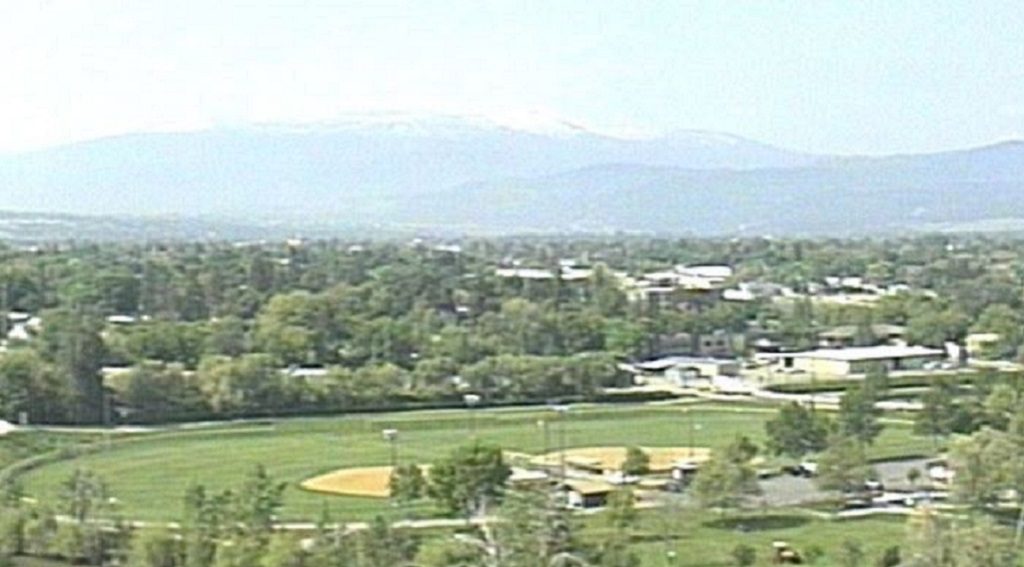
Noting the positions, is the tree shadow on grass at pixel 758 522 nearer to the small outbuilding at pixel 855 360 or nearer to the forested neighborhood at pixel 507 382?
the forested neighborhood at pixel 507 382

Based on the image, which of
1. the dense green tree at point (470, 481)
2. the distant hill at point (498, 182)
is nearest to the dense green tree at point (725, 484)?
the dense green tree at point (470, 481)

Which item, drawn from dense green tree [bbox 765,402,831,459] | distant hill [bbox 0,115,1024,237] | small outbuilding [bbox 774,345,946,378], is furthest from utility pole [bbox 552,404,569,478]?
distant hill [bbox 0,115,1024,237]

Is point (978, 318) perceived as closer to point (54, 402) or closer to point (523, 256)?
point (54, 402)

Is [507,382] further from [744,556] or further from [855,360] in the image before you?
[744,556]

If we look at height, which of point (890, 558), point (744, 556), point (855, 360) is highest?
point (890, 558)

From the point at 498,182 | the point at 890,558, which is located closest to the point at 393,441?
the point at 890,558

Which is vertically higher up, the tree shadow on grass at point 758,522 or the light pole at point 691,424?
the tree shadow on grass at point 758,522
